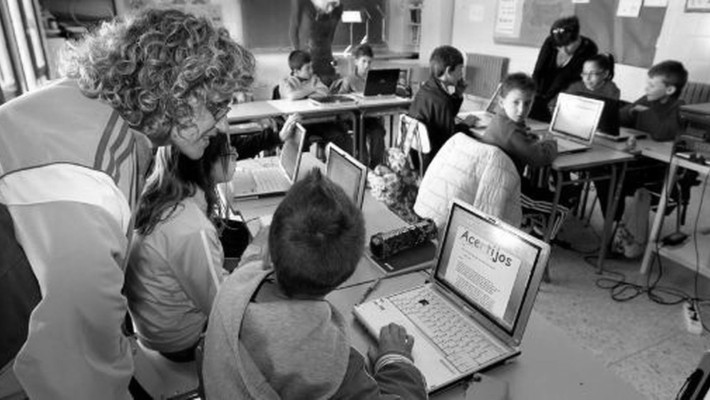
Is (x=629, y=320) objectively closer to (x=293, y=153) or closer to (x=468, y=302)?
(x=468, y=302)

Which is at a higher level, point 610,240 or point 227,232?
point 227,232

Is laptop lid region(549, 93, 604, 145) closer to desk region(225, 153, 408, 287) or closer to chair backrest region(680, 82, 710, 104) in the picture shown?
chair backrest region(680, 82, 710, 104)

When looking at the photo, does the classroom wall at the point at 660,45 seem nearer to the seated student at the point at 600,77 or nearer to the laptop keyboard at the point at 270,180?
the seated student at the point at 600,77

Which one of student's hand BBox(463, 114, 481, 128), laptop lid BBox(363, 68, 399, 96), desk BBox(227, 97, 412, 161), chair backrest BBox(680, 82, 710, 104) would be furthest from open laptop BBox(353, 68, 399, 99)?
chair backrest BBox(680, 82, 710, 104)

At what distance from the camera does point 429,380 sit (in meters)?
1.00

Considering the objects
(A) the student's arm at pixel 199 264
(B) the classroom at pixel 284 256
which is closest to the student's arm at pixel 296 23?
(B) the classroom at pixel 284 256

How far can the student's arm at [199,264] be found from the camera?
3.86ft

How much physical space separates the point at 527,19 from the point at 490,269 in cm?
497

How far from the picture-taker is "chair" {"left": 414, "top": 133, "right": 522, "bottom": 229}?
1974 millimetres

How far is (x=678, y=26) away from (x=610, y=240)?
82.3 inches

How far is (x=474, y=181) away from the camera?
6.64 ft

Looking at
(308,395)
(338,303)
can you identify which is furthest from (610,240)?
(308,395)

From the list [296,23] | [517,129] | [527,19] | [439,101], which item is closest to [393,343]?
[517,129]

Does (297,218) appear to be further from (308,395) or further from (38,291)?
(38,291)
